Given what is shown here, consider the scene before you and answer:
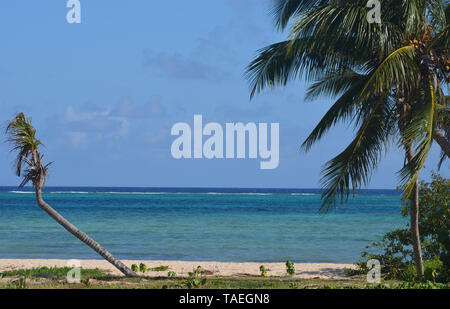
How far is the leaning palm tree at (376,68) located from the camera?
32.2 feet

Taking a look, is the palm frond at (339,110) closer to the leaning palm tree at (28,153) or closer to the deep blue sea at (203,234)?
the leaning palm tree at (28,153)

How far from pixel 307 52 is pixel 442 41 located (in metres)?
2.60

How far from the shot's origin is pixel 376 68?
10.1m

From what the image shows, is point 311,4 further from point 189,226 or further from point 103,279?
point 189,226

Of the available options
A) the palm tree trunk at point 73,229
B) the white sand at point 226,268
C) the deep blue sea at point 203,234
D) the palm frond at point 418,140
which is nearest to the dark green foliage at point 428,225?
the white sand at point 226,268

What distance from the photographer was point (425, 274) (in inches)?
447

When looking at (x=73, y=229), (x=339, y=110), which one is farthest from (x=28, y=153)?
(x=339, y=110)

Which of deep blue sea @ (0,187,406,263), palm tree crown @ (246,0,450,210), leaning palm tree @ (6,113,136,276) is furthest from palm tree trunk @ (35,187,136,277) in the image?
deep blue sea @ (0,187,406,263)

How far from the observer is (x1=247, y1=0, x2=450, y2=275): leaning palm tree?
32.2 ft

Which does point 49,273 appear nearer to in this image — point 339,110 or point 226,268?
point 226,268

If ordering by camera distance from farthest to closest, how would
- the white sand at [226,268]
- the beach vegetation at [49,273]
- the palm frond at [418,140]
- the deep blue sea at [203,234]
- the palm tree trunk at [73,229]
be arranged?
the deep blue sea at [203,234]
the white sand at [226,268]
the beach vegetation at [49,273]
the palm tree trunk at [73,229]
the palm frond at [418,140]

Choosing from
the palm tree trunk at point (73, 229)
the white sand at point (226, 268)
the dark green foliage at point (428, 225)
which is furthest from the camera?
the white sand at point (226, 268)

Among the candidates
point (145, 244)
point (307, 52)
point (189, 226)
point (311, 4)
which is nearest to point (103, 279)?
point (307, 52)
